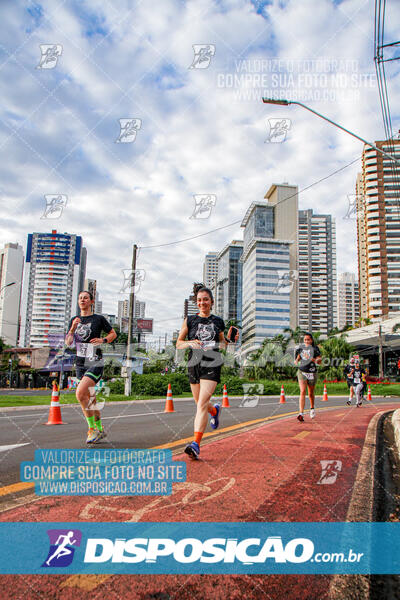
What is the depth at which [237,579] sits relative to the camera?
1.84 metres

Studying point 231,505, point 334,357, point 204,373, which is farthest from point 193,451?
point 334,357

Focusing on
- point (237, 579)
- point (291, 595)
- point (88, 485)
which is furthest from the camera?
point (88, 485)

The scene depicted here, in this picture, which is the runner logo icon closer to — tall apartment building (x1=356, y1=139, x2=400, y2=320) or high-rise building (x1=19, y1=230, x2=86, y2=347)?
tall apartment building (x1=356, y1=139, x2=400, y2=320)

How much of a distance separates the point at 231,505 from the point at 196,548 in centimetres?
66

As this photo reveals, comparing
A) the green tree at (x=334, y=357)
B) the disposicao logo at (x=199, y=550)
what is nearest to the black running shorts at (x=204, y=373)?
the disposicao logo at (x=199, y=550)

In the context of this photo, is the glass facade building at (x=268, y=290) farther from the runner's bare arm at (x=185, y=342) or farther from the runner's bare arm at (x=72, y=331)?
the runner's bare arm at (x=185, y=342)

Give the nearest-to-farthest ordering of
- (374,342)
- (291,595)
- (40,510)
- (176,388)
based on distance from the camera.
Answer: (291,595) < (40,510) < (176,388) < (374,342)

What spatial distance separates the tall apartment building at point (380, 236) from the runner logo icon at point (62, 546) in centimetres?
11678

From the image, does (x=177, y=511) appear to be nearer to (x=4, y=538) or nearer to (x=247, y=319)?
(x=4, y=538)

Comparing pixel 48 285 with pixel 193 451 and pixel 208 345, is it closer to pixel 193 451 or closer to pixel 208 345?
pixel 208 345

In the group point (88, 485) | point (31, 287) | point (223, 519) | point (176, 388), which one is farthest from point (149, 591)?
point (31, 287)

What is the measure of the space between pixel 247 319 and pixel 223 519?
581 feet

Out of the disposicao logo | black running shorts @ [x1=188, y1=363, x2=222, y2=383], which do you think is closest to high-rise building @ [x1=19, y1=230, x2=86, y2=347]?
black running shorts @ [x1=188, y1=363, x2=222, y2=383]

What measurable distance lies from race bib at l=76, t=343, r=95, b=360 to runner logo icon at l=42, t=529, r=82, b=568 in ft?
10.1
